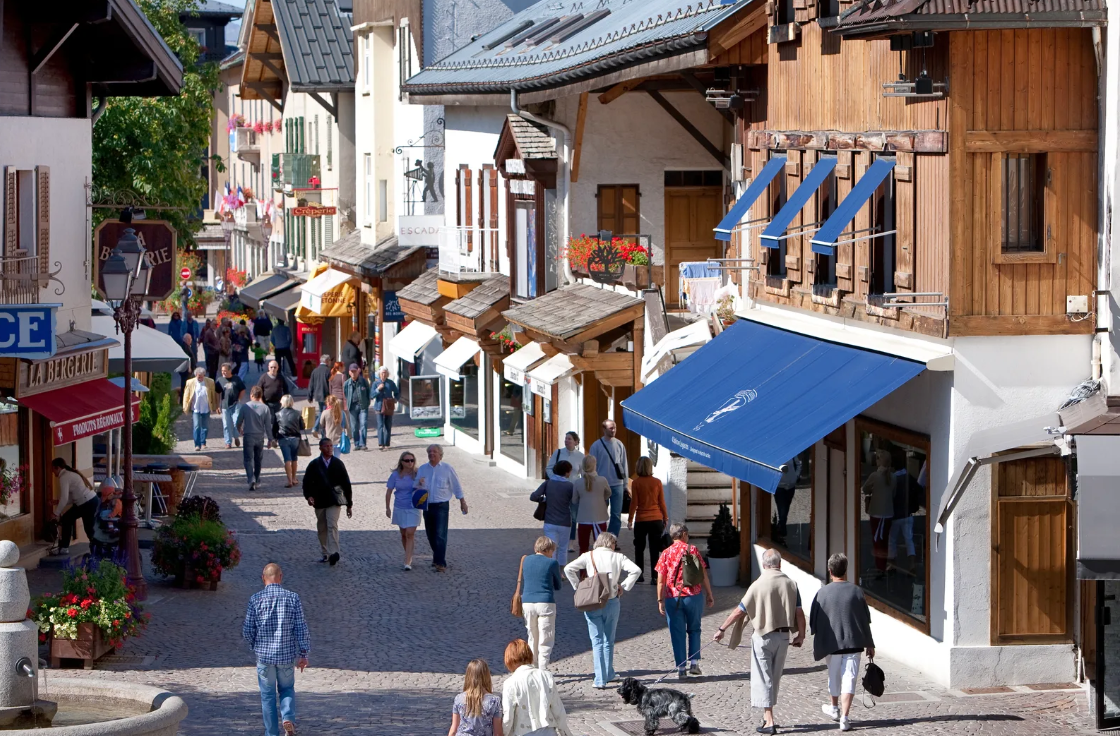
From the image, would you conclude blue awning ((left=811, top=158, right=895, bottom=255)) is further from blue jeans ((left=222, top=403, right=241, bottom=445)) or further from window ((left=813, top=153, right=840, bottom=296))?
blue jeans ((left=222, top=403, right=241, bottom=445))

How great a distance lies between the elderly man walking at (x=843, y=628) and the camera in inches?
561

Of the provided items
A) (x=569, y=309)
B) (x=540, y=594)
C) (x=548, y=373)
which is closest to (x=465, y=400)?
(x=548, y=373)

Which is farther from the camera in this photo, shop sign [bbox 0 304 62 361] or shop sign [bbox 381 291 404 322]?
shop sign [bbox 381 291 404 322]

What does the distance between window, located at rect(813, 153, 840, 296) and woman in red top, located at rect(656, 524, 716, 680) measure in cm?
359

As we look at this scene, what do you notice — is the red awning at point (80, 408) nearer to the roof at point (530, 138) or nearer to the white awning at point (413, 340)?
the roof at point (530, 138)

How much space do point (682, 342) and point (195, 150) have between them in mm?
17911

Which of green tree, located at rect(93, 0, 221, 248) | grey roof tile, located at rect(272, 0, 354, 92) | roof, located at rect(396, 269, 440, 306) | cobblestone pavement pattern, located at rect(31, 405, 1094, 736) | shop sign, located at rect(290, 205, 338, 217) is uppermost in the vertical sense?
grey roof tile, located at rect(272, 0, 354, 92)

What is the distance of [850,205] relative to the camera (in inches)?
647

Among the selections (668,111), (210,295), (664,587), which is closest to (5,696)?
(664,587)

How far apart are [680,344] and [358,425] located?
13.7m

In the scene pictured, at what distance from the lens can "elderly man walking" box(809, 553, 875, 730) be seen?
1424 centimetres

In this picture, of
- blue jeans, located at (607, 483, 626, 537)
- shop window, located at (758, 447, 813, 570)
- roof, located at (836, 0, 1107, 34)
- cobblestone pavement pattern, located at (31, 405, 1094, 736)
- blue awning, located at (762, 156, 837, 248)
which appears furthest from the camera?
blue jeans, located at (607, 483, 626, 537)

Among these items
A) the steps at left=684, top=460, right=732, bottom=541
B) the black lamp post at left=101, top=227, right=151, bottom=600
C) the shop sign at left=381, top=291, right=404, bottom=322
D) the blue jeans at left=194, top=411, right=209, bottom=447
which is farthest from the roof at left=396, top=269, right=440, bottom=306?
the black lamp post at left=101, top=227, right=151, bottom=600

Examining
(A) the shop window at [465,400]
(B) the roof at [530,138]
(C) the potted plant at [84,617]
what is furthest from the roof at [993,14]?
(A) the shop window at [465,400]
